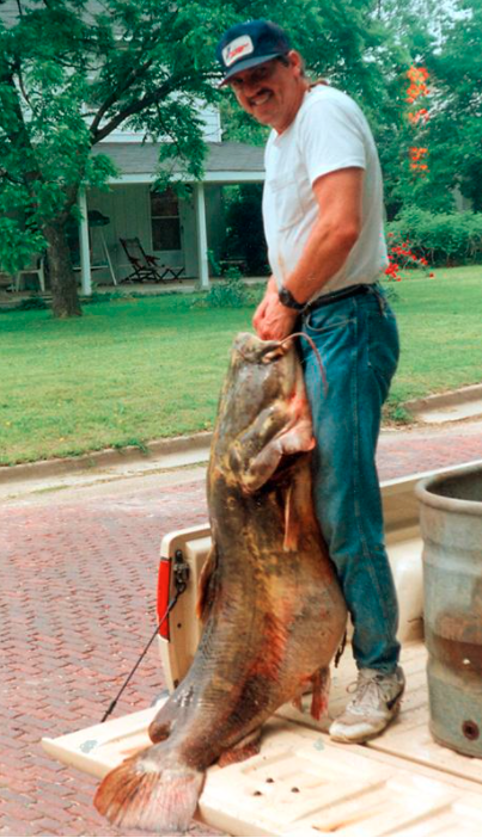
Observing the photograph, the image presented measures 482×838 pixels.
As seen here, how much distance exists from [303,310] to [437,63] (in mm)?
46137

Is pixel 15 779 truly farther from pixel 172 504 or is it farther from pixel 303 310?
pixel 172 504

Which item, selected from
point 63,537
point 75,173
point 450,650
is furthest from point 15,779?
point 75,173

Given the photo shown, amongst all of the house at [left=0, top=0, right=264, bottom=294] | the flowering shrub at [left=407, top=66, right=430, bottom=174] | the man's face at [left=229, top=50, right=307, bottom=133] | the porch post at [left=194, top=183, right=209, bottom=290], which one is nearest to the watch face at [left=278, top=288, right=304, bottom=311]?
the man's face at [left=229, top=50, right=307, bottom=133]

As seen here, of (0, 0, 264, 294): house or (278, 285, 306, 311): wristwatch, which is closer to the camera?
(278, 285, 306, 311): wristwatch

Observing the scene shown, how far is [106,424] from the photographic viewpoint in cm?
1294

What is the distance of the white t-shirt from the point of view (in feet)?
12.1

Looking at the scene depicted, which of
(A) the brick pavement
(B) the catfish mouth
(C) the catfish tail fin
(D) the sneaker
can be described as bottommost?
(A) the brick pavement

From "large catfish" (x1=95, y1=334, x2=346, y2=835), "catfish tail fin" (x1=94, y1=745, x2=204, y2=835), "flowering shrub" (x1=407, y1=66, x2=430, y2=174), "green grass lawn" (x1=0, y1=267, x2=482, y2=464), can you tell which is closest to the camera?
"catfish tail fin" (x1=94, y1=745, x2=204, y2=835)

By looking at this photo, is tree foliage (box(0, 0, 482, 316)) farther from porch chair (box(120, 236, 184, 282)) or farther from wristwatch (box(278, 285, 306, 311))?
wristwatch (box(278, 285, 306, 311))

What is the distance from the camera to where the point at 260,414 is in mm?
3578

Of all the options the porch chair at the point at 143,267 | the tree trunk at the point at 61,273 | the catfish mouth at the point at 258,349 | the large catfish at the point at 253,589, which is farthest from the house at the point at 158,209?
the large catfish at the point at 253,589

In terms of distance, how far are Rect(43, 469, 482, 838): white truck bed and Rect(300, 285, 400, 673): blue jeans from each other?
28 centimetres

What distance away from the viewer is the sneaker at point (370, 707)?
352 cm

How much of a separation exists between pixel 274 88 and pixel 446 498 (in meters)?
1.32
